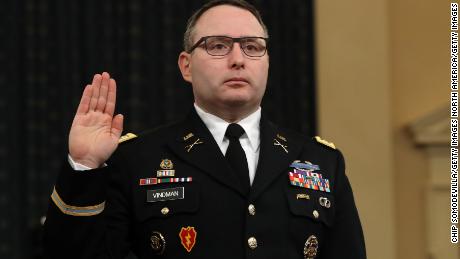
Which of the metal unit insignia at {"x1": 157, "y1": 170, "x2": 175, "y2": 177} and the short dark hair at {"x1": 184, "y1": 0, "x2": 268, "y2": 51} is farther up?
the short dark hair at {"x1": 184, "y1": 0, "x2": 268, "y2": 51}

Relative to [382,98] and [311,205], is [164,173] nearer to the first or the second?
[311,205]

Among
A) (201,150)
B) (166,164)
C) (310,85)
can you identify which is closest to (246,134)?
(201,150)

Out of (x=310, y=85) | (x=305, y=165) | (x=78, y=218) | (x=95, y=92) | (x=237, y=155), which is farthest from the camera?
(x=310, y=85)

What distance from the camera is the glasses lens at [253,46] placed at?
7.29ft

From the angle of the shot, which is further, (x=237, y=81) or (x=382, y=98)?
(x=382, y=98)

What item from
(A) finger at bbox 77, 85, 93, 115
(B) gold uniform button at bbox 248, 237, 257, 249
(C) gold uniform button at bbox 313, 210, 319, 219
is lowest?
(B) gold uniform button at bbox 248, 237, 257, 249

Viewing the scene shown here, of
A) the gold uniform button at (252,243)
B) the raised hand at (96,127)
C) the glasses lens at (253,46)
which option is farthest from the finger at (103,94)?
the gold uniform button at (252,243)

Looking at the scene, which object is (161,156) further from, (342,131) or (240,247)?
(342,131)

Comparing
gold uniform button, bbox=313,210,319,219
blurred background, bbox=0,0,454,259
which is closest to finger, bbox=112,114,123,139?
gold uniform button, bbox=313,210,319,219

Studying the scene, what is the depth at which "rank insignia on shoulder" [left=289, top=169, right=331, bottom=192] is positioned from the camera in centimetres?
225

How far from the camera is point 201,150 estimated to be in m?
2.24

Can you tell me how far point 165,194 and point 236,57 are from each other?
410 mm

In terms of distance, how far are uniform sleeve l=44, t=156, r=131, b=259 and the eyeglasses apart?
458mm

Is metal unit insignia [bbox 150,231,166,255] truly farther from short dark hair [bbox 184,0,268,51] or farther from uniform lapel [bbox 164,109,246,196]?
short dark hair [bbox 184,0,268,51]
